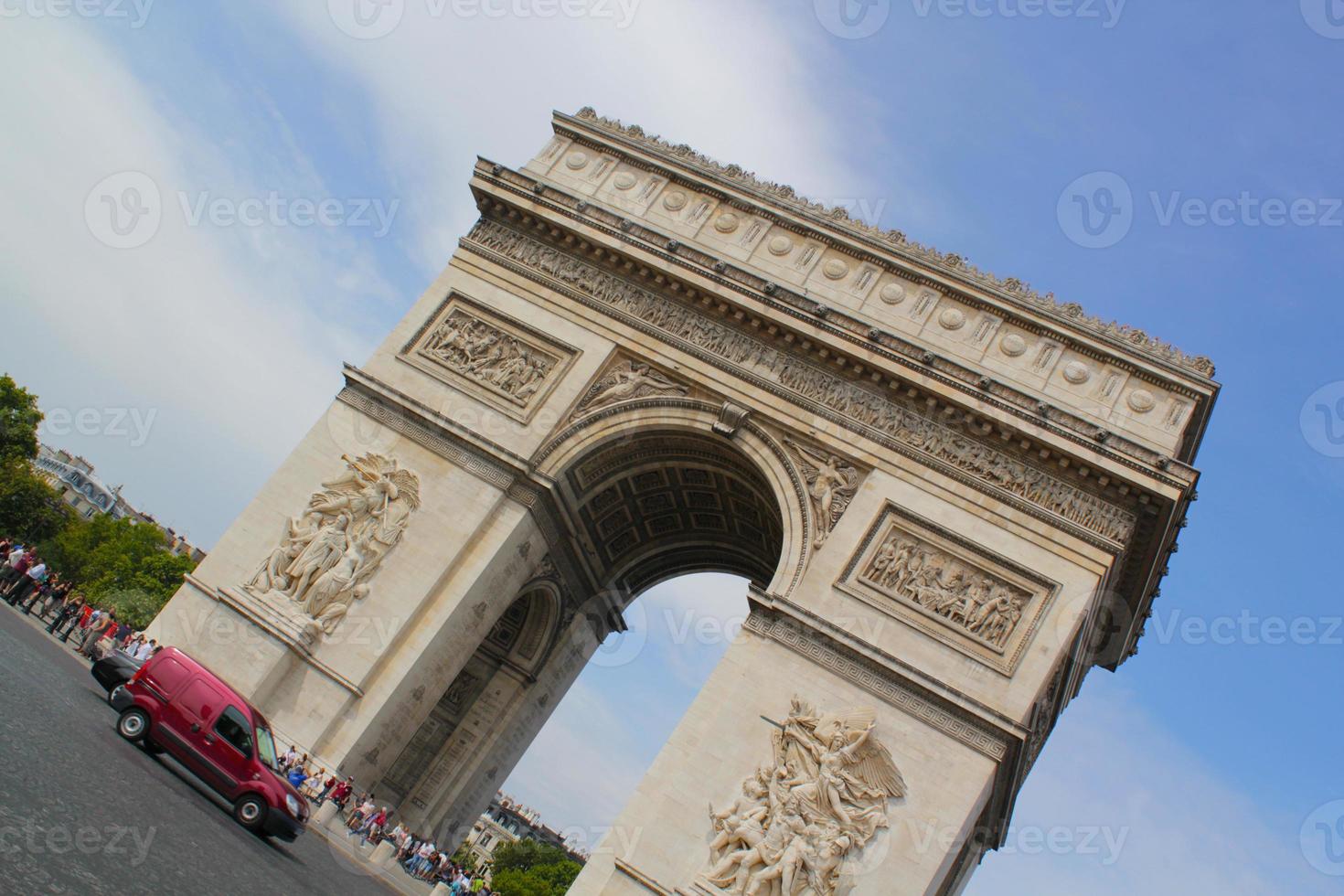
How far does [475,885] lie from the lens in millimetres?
23781

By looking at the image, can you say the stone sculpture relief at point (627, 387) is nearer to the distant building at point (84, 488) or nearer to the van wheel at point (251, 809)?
the van wheel at point (251, 809)

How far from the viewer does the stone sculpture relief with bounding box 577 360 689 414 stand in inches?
863

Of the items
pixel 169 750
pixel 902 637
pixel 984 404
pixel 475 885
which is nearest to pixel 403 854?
pixel 475 885

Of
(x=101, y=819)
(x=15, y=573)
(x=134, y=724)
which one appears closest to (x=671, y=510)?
(x=134, y=724)

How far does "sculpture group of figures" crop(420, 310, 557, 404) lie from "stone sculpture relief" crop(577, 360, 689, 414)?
1.07m

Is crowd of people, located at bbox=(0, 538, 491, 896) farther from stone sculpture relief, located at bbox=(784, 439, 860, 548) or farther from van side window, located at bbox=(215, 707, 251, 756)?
stone sculpture relief, located at bbox=(784, 439, 860, 548)

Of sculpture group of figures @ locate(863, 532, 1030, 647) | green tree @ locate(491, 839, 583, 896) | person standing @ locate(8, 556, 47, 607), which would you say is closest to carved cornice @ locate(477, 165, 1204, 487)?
sculpture group of figures @ locate(863, 532, 1030, 647)

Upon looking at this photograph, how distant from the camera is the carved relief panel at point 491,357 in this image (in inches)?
869

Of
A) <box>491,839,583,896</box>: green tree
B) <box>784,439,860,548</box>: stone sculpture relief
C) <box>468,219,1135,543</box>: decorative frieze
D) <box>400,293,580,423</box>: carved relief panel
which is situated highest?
<box>468,219,1135,543</box>: decorative frieze

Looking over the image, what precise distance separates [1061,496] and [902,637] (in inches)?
152

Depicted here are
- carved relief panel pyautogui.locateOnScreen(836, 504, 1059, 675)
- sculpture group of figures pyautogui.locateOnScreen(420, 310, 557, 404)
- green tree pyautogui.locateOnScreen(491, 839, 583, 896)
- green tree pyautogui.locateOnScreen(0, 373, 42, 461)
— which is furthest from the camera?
green tree pyautogui.locateOnScreen(491, 839, 583, 896)

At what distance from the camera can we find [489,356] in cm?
2253

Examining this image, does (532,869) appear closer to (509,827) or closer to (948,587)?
(509,827)

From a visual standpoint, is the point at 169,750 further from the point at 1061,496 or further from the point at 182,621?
the point at 1061,496
